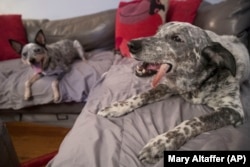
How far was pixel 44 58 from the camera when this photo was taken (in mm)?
2463

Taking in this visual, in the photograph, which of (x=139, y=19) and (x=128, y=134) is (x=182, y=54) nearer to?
(x=128, y=134)

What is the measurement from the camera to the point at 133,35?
246 centimetres

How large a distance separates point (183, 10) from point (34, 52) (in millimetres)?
1341

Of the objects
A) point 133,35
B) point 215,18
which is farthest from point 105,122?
point 215,18

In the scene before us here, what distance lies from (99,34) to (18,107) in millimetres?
1076

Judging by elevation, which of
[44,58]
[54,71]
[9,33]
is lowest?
[54,71]

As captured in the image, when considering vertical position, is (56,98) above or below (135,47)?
below

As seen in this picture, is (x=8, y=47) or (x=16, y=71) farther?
(x=8, y=47)

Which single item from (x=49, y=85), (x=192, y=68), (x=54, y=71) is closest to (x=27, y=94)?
(x=49, y=85)

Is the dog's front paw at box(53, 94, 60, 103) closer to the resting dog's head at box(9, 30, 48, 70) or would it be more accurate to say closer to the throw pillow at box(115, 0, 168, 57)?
the resting dog's head at box(9, 30, 48, 70)

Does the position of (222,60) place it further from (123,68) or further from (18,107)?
(18,107)

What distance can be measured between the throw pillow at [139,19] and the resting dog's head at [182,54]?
833 millimetres

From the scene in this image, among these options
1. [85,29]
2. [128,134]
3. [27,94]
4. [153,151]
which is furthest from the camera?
[85,29]

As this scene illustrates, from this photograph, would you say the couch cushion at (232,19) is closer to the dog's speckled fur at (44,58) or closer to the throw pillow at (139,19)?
the throw pillow at (139,19)
